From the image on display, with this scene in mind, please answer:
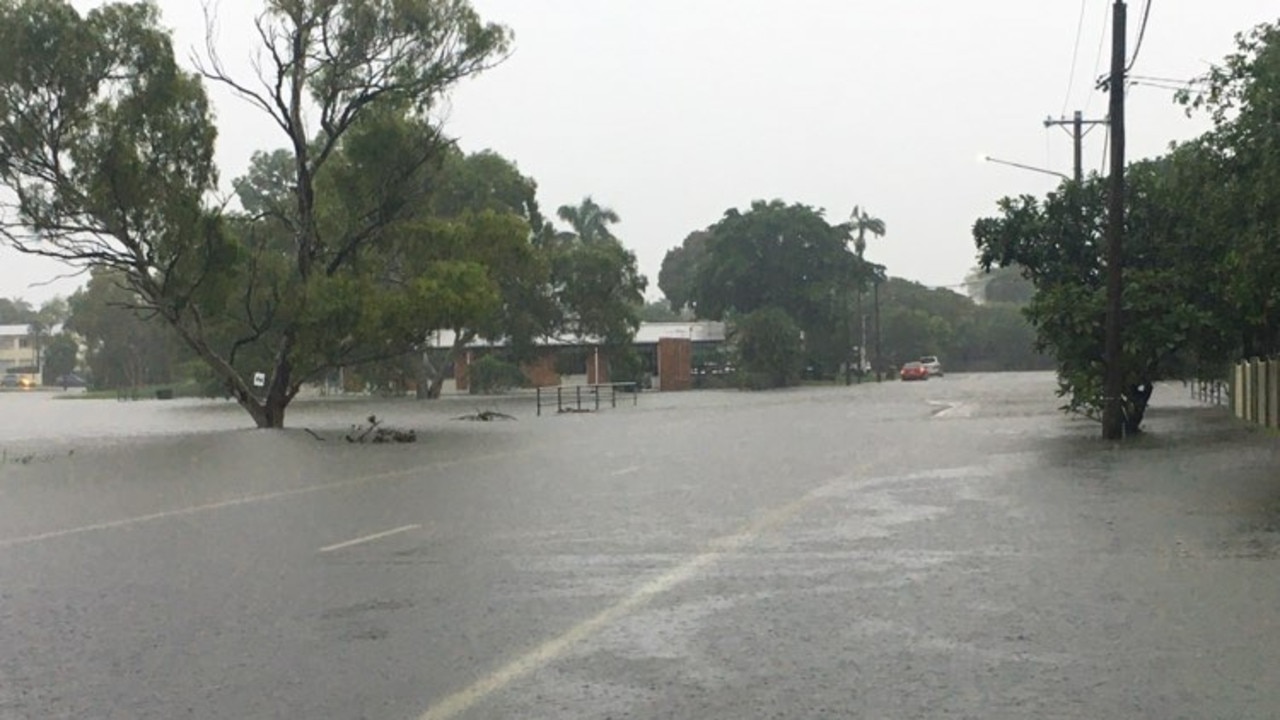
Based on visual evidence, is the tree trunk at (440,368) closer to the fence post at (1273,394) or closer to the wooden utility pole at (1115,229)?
the fence post at (1273,394)

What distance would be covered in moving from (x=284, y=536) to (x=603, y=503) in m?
4.20

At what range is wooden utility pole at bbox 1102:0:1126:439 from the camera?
27.0 metres

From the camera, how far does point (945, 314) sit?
136 metres

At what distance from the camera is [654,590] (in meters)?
10.4

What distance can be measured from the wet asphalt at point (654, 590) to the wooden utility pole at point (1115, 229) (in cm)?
391

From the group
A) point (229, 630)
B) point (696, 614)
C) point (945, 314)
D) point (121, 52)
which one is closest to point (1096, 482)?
point (696, 614)

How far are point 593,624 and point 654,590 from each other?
4.67ft

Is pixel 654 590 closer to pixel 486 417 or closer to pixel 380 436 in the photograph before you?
pixel 380 436

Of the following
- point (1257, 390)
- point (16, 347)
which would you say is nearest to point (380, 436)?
point (1257, 390)

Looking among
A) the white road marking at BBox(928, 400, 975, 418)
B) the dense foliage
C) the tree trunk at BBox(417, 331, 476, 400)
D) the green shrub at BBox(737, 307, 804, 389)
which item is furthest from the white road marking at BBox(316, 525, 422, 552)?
the green shrub at BBox(737, 307, 804, 389)

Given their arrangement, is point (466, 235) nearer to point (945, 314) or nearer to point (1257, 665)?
point (1257, 665)

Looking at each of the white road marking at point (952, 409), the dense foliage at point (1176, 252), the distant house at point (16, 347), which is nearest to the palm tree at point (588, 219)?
the white road marking at point (952, 409)

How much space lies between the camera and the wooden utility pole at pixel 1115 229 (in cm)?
→ 2698

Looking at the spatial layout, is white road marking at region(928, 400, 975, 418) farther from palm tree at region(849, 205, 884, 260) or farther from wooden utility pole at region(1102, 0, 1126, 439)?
palm tree at region(849, 205, 884, 260)
